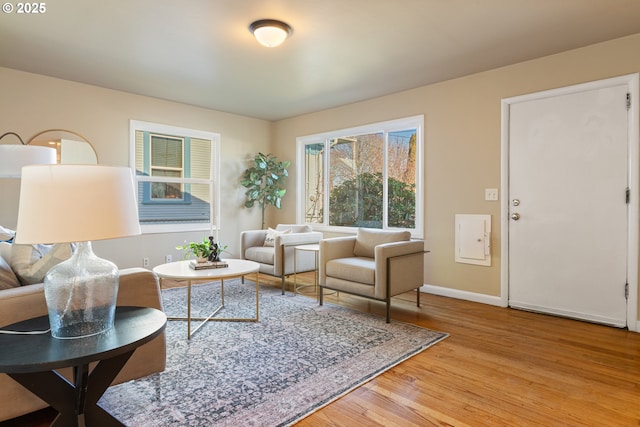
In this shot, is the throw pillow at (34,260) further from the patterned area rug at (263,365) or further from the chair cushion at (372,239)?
the chair cushion at (372,239)

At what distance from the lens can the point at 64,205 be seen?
1206mm

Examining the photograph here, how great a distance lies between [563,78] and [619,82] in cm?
42

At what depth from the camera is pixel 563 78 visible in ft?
11.0

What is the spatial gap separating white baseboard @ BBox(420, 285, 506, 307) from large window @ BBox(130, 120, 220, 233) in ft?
11.0

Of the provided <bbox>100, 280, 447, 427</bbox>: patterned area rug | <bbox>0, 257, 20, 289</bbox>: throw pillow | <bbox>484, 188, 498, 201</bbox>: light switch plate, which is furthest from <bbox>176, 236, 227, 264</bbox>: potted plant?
<bbox>484, 188, 498, 201</bbox>: light switch plate

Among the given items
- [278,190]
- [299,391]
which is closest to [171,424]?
[299,391]

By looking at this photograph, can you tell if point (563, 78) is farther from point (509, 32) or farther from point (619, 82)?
point (509, 32)

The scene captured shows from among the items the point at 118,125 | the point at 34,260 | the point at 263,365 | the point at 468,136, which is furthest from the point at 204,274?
the point at 468,136

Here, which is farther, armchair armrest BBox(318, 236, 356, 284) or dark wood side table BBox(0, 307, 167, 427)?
armchair armrest BBox(318, 236, 356, 284)

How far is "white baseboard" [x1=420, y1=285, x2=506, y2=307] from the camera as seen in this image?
3.77 meters

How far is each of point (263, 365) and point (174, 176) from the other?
3.80 m

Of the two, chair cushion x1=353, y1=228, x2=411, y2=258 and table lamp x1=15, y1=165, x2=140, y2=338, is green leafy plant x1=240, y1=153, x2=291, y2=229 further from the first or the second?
table lamp x1=15, y1=165, x2=140, y2=338
